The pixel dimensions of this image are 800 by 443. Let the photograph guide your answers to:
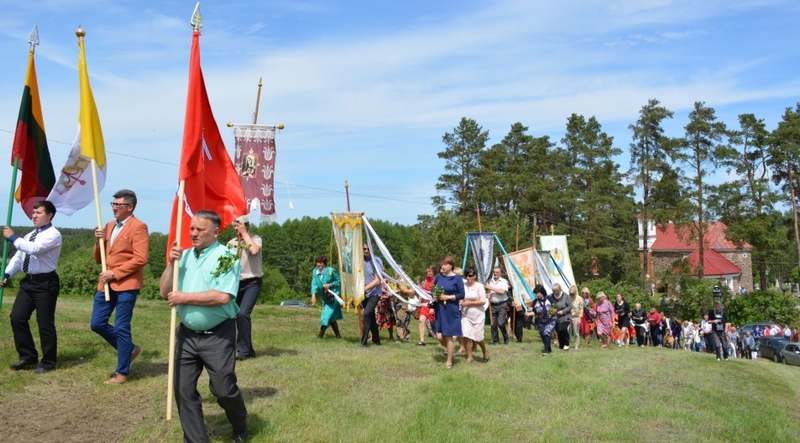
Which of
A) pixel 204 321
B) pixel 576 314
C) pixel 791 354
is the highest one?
pixel 204 321

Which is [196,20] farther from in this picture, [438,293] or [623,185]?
[623,185]

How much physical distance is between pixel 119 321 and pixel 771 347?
34.5 metres

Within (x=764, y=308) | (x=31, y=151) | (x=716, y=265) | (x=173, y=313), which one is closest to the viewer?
(x=173, y=313)

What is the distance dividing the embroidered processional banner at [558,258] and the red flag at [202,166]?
15.7 meters

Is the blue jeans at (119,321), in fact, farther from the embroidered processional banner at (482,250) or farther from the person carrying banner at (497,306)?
the embroidered processional banner at (482,250)

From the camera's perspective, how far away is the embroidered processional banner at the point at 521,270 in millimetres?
19500

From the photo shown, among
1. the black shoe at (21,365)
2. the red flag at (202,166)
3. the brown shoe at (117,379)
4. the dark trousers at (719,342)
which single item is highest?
the red flag at (202,166)

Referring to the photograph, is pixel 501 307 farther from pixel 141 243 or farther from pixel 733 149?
pixel 733 149

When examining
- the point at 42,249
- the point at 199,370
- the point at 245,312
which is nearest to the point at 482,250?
the point at 245,312

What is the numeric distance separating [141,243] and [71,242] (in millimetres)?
126545

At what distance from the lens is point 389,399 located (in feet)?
27.8

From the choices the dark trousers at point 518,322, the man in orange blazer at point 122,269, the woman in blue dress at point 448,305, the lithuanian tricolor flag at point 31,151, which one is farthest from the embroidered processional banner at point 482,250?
the man in orange blazer at point 122,269

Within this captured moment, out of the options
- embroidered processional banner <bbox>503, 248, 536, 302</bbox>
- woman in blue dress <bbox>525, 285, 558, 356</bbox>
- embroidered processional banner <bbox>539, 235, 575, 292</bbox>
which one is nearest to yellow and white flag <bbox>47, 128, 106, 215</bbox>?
woman in blue dress <bbox>525, 285, 558, 356</bbox>

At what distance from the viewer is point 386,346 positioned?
44.3ft
